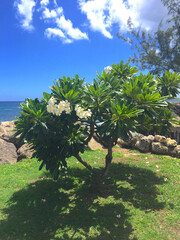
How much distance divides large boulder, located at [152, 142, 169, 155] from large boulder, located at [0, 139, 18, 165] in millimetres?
7483

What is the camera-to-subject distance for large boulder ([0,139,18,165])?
9381 mm

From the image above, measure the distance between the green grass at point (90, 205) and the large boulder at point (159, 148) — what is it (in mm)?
2123

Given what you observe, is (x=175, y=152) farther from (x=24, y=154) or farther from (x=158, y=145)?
(x=24, y=154)

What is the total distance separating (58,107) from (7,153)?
702 cm

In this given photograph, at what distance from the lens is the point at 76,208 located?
5312mm

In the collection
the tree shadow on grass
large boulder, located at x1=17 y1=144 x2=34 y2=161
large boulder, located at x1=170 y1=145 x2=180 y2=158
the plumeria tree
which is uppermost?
the plumeria tree

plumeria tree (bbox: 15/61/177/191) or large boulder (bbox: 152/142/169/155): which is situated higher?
plumeria tree (bbox: 15/61/177/191)

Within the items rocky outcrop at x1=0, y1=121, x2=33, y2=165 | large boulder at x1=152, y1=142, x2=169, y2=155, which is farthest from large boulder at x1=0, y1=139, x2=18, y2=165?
large boulder at x1=152, y1=142, x2=169, y2=155

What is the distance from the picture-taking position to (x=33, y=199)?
5738 millimetres

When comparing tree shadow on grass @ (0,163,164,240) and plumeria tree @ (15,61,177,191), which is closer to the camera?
plumeria tree @ (15,61,177,191)

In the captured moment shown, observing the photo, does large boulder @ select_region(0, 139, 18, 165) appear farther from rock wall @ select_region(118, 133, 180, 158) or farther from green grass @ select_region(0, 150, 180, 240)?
rock wall @ select_region(118, 133, 180, 158)

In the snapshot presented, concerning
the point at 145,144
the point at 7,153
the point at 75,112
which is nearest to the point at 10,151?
the point at 7,153

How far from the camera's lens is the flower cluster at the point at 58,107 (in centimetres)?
404

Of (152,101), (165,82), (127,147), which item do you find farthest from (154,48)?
(152,101)
